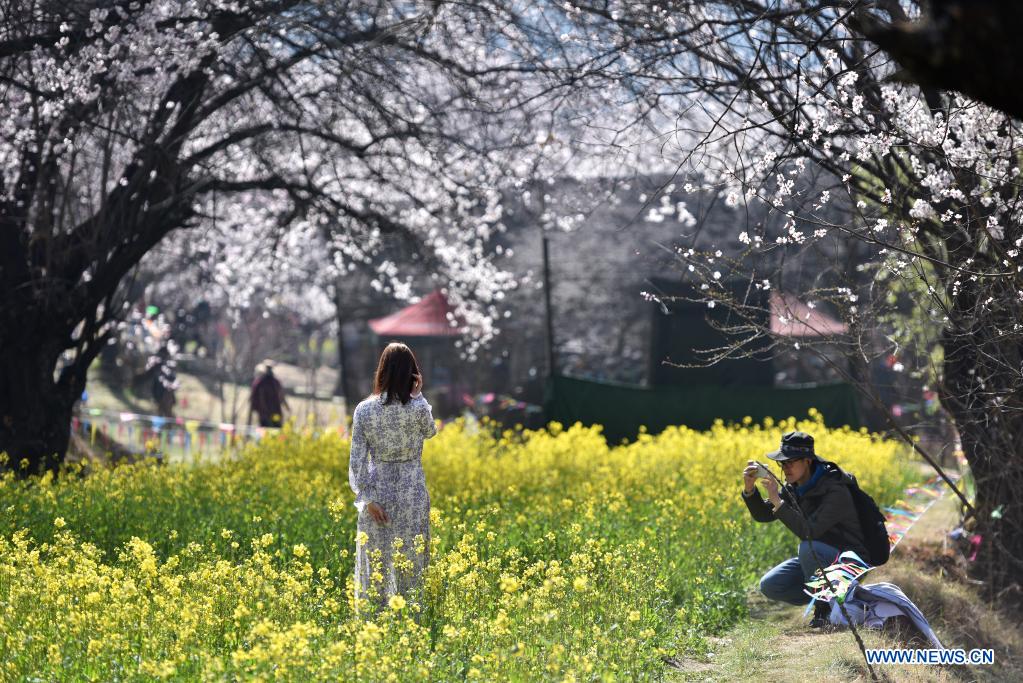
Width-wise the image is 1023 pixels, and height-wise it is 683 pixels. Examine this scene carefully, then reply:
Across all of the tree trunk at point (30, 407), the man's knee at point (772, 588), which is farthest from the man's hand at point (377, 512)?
the tree trunk at point (30, 407)

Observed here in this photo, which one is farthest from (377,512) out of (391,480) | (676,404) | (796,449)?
(676,404)

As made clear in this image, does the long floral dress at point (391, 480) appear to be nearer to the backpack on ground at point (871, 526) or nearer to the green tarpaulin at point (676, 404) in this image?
the backpack on ground at point (871, 526)

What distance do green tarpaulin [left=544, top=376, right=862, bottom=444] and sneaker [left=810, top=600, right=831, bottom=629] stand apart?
1011cm

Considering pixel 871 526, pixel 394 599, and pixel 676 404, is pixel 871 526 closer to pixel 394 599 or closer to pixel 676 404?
pixel 394 599

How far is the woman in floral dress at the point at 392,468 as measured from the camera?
648 cm

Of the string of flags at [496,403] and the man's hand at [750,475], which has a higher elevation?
the string of flags at [496,403]

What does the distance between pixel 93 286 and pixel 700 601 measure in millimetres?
6840

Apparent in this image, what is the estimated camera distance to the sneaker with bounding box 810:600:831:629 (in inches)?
279

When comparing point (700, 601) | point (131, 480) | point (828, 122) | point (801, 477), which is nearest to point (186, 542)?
point (131, 480)

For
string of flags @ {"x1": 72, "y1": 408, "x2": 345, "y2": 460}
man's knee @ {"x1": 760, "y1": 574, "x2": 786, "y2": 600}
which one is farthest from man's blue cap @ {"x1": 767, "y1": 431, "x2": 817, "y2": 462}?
string of flags @ {"x1": 72, "y1": 408, "x2": 345, "y2": 460}

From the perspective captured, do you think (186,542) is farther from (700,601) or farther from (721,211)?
(721,211)

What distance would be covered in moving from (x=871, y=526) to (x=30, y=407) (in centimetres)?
806

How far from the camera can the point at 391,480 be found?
6555mm

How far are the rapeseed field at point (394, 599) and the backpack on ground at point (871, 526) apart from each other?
1098 millimetres
